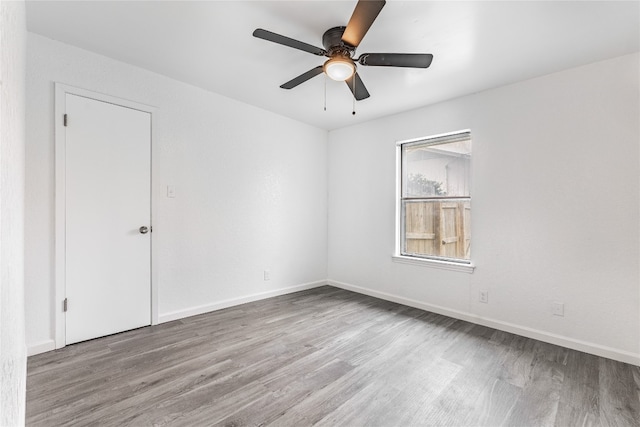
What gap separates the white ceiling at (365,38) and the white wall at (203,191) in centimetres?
24

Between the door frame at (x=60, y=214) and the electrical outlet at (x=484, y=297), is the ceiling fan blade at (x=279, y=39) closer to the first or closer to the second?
the door frame at (x=60, y=214)

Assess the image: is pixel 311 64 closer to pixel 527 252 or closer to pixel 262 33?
pixel 262 33

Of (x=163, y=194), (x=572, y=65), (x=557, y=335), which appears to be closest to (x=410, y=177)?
(x=572, y=65)

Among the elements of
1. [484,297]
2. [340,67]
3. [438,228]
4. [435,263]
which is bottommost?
[484,297]

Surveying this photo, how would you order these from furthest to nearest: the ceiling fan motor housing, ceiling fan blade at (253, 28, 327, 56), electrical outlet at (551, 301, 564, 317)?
1. electrical outlet at (551, 301, 564, 317)
2. the ceiling fan motor housing
3. ceiling fan blade at (253, 28, 327, 56)

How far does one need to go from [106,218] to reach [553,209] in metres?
4.18

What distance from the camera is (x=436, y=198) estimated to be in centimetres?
363

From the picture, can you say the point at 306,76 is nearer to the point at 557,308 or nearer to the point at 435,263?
the point at 435,263

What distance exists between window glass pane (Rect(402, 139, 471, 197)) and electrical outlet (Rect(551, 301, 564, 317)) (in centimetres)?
133

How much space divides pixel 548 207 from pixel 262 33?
9.53ft

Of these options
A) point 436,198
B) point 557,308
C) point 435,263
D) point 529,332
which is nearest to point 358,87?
point 436,198

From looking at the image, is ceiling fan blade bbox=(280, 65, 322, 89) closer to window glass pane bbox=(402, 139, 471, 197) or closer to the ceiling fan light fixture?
the ceiling fan light fixture

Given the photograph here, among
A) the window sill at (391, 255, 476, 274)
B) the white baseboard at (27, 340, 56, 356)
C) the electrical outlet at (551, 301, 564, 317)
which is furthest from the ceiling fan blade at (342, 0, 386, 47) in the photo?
the white baseboard at (27, 340, 56, 356)

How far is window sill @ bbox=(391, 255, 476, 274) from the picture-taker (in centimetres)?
327
